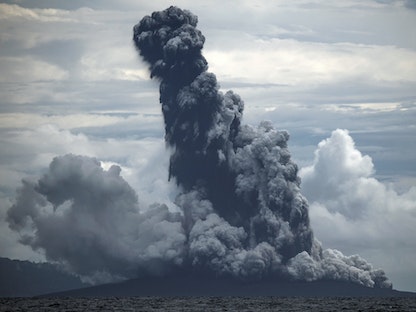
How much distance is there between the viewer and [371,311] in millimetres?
181375

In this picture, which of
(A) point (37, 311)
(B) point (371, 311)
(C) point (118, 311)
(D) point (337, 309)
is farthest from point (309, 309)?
(A) point (37, 311)

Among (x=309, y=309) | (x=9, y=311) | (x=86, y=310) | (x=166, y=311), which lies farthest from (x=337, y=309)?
(x=9, y=311)

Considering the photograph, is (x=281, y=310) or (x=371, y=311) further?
(x=281, y=310)

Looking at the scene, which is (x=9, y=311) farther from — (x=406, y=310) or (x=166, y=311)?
(x=406, y=310)

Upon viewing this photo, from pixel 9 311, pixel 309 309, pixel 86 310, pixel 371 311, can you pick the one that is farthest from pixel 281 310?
pixel 9 311

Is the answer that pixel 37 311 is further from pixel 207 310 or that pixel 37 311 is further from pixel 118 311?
pixel 207 310

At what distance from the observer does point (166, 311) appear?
191625 millimetres

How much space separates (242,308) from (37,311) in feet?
133

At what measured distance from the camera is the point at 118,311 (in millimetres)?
189875

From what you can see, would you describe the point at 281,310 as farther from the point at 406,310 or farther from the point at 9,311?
the point at 9,311

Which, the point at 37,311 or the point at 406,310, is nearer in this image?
the point at 406,310

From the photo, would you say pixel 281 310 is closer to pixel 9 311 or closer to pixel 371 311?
pixel 371 311

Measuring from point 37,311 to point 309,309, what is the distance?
53.7 metres

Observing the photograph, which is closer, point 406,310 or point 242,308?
point 406,310
